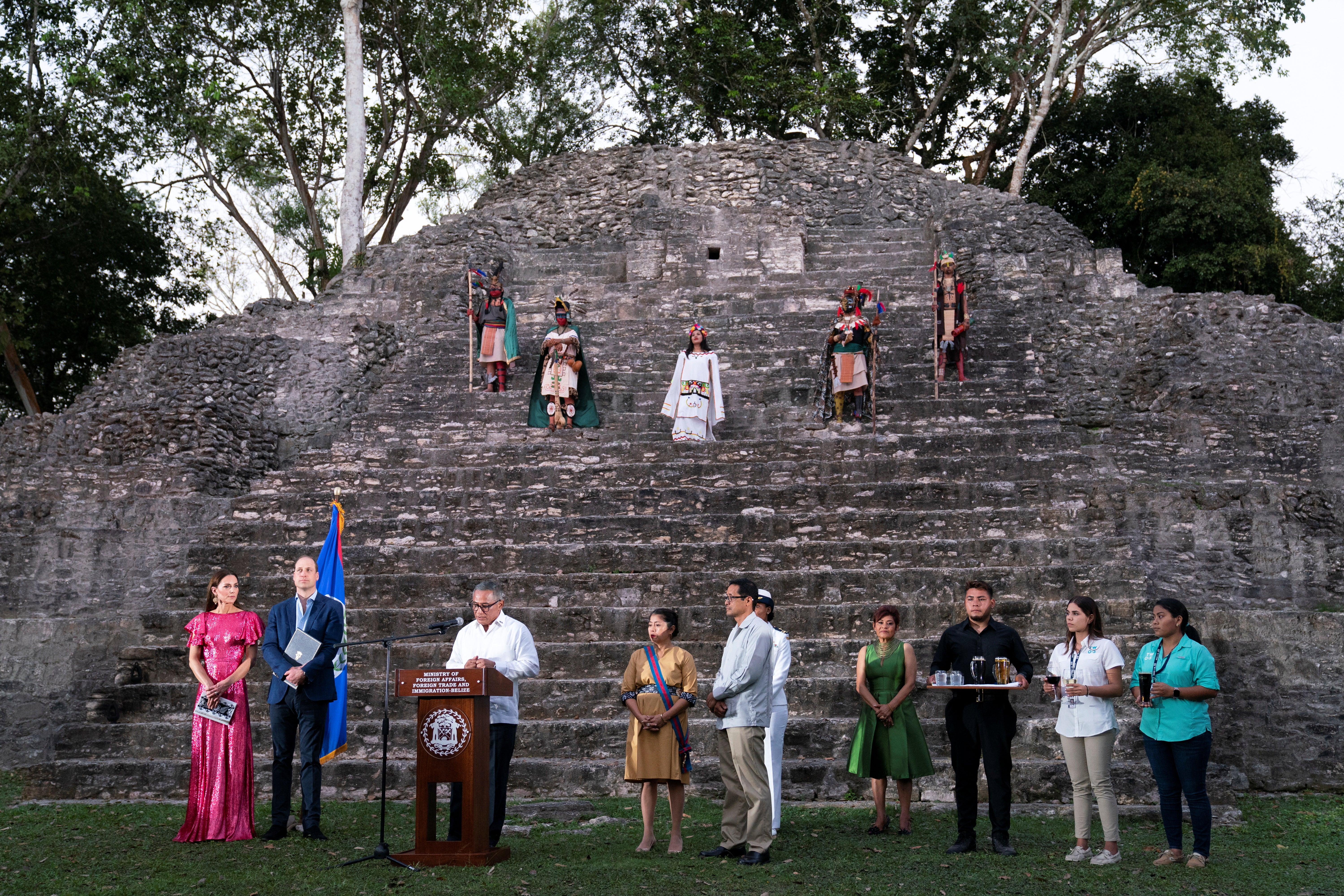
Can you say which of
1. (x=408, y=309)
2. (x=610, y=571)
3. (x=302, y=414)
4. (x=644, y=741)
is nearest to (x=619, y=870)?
(x=644, y=741)

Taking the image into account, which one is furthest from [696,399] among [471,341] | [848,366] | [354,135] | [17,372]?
[17,372]

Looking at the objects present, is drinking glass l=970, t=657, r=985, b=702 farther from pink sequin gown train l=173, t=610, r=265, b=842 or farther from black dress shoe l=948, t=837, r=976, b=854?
pink sequin gown train l=173, t=610, r=265, b=842

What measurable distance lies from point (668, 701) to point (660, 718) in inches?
5.3

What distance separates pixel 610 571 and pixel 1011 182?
1621cm

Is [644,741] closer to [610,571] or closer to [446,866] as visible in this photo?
[446,866]

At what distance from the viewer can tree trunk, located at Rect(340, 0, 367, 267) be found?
20594mm

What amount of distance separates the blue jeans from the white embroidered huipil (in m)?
6.69

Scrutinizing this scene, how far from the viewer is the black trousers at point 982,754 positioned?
19.6 ft

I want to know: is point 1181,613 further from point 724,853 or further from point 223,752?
point 223,752

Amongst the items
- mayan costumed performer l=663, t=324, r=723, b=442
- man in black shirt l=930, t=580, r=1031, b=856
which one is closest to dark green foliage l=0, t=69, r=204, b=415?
mayan costumed performer l=663, t=324, r=723, b=442

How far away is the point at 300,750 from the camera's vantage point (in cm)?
681

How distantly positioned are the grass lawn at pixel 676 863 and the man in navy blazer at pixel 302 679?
1.19 feet

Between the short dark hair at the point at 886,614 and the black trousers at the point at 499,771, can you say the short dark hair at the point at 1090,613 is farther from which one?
the black trousers at the point at 499,771

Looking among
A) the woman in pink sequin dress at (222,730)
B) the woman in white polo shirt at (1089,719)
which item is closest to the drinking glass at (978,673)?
the woman in white polo shirt at (1089,719)
